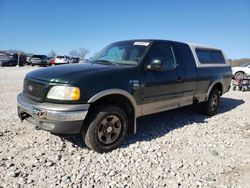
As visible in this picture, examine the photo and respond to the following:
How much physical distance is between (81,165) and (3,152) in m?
1.31

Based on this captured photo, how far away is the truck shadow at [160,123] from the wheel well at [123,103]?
417 mm

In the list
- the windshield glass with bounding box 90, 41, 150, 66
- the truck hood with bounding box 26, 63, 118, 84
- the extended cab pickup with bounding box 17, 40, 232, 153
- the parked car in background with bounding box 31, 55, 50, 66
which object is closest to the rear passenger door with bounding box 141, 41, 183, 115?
the extended cab pickup with bounding box 17, 40, 232, 153

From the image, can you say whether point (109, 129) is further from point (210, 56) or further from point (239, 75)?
point (239, 75)

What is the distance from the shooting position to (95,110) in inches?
149

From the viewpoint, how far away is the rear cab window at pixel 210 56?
240 inches

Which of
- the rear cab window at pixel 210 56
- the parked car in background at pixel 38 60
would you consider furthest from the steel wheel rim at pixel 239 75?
the parked car in background at pixel 38 60

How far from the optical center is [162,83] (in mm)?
4695

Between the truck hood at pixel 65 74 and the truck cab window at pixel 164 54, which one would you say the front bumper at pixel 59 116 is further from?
the truck cab window at pixel 164 54

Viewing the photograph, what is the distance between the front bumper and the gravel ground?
506 millimetres

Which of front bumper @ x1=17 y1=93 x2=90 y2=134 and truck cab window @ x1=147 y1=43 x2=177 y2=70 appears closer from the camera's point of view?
front bumper @ x1=17 y1=93 x2=90 y2=134

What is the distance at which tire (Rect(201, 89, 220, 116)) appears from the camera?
Result: 6.51m

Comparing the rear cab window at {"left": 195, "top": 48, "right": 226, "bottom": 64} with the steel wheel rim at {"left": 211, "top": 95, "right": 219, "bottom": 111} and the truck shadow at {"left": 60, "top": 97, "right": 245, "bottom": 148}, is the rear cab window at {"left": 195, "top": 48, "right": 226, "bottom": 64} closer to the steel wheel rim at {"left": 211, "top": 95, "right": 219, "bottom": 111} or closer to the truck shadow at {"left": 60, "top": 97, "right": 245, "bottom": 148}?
the steel wheel rim at {"left": 211, "top": 95, "right": 219, "bottom": 111}

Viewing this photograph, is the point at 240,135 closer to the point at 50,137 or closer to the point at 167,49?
the point at 167,49

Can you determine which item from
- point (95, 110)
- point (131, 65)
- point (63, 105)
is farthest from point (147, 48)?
point (63, 105)
